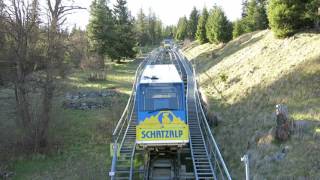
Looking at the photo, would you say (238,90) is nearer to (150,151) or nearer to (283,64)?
(283,64)

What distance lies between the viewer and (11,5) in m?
21.8

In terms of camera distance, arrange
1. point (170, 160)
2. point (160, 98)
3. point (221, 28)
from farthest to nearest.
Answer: point (221, 28) < point (170, 160) < point (160, 98)

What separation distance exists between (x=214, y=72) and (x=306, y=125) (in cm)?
2465

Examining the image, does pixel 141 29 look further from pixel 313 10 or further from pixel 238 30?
pixel 313 10

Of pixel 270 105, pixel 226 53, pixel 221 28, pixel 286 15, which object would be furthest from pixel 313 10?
pixel 221 28

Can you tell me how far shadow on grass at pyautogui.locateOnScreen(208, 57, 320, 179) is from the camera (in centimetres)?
A: 1455

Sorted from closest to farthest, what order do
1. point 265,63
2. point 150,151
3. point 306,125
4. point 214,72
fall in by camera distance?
point 306,125 < point 150,151 < point 265,63 < point 214,72

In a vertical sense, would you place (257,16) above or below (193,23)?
below

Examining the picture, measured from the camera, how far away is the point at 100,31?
53.7 metres

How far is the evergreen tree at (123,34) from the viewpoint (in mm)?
56406

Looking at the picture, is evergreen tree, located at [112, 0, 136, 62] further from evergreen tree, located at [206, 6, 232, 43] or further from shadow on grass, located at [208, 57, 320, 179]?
shadow on grass, located at [208, 57, 320, 179]

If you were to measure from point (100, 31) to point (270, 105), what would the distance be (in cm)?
3575

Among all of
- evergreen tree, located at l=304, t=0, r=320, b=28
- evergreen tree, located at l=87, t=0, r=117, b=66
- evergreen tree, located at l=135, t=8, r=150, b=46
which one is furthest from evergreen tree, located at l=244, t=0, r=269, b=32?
evergreen tree, located at l=135, t=8, r=150, b=46

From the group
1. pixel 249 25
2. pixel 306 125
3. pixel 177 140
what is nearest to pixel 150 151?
pixel 177 140
